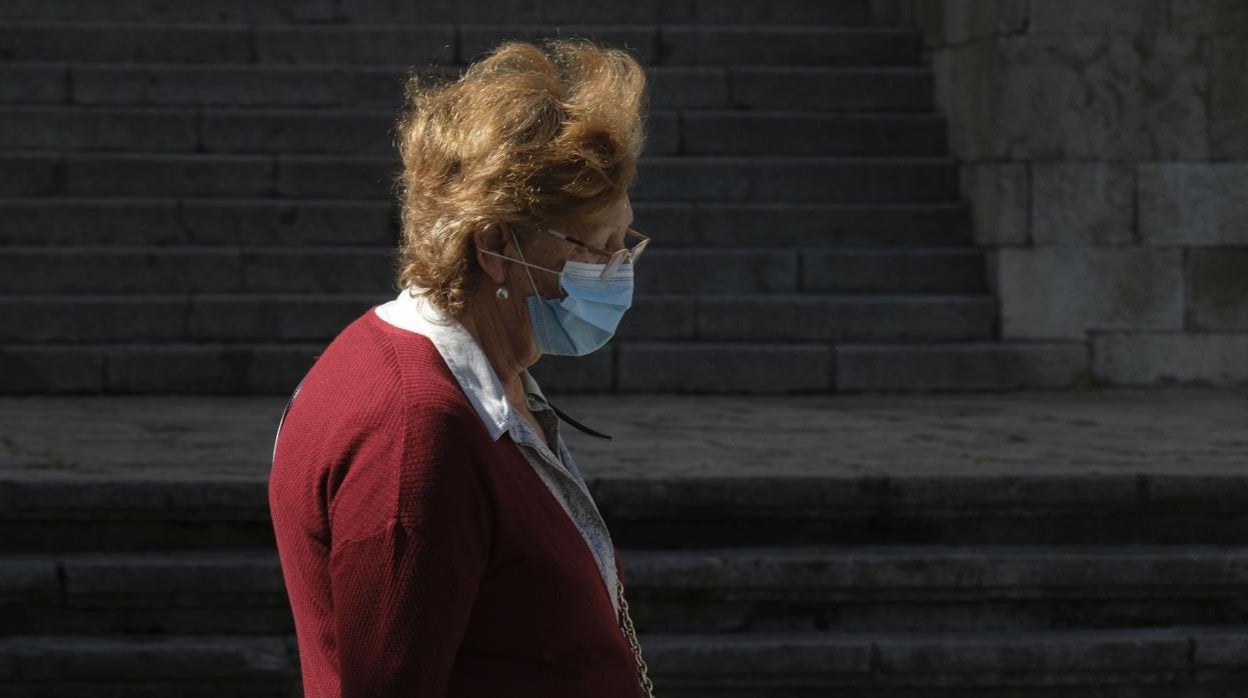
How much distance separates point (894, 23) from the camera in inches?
411

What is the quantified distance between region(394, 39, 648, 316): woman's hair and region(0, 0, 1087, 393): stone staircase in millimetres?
5940

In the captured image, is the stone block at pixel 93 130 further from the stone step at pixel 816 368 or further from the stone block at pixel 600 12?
the stone step at pixel 816 368

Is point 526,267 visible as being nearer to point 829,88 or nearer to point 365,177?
point 365,177

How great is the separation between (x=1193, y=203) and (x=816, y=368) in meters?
2.08

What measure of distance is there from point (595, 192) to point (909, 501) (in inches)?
136

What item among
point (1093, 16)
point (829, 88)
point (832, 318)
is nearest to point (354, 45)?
point (829, 88)

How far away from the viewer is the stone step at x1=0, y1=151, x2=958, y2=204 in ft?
29.6

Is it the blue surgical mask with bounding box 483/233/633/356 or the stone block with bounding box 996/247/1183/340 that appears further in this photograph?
the stone block with bounding box 996/247/1183/340

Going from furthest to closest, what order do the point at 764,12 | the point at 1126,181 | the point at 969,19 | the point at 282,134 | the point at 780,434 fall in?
the point at 764,12
the point at 282,134
the point at 969,19
the point at 1126,181
the point at 780,434

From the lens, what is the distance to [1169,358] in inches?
348

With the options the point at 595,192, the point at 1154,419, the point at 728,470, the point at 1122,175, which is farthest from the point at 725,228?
the point at 595,192

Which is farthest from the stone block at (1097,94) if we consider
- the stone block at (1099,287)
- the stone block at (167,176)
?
the stone block at (167,176)

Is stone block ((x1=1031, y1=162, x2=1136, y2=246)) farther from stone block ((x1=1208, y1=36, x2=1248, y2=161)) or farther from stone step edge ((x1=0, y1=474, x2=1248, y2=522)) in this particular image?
stone step edge ((x1=0, y1=474, x2=1248, y2=522))

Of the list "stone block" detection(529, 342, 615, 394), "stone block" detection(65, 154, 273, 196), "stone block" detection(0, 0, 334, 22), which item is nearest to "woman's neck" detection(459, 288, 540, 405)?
"stone block" detection(529, 342, 615, 394)
